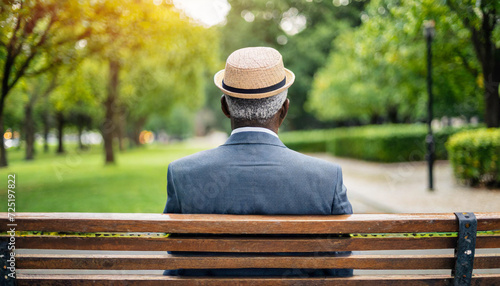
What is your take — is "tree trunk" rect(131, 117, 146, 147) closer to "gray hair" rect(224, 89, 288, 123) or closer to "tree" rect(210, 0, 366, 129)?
"tree" rect(210, 0, 366, 129)

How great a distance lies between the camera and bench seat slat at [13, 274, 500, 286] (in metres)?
→ 2.01

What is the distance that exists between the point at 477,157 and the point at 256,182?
9.73 m

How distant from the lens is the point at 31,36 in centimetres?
825

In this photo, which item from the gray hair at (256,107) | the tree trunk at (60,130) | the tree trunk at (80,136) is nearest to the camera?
the gray hair at (256,107)

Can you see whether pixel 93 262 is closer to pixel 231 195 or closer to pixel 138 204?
pixel 231 195

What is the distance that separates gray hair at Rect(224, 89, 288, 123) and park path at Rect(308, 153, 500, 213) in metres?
6.74

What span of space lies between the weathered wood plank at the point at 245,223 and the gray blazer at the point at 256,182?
7cm

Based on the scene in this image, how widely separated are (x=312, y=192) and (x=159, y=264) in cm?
85

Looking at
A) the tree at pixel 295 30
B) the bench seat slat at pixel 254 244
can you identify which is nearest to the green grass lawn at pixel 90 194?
the bench seat slat at pixel 254 244

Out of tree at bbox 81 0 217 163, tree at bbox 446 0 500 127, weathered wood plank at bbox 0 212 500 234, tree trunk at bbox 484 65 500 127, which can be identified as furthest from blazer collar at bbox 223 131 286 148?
tree trunk at bbox 484 65 500 127

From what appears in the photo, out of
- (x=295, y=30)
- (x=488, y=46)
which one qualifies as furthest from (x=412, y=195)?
(x=295, y=30)

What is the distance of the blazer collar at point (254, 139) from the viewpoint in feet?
6.73

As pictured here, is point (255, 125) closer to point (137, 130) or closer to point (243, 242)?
point (243, 242)

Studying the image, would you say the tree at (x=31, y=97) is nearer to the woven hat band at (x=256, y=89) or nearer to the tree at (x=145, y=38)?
the tree at (x=145, y=38)
